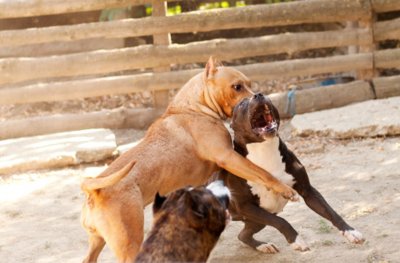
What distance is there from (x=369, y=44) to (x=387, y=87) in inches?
28.2

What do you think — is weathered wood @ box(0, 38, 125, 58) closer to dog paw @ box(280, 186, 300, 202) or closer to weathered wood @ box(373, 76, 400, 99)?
weathered wood @ box(373, 76, 400, 99)

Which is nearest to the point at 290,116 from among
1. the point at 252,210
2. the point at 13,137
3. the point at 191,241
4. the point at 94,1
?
the point at 94,1

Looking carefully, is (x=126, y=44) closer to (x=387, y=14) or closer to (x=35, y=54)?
(x=35, y=54)

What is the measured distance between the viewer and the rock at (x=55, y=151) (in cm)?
888

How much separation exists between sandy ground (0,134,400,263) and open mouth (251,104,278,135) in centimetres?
99

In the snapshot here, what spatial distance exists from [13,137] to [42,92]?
2.33ft

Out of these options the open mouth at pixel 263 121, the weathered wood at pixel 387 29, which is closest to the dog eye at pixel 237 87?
the open mouth at pixel 263 121

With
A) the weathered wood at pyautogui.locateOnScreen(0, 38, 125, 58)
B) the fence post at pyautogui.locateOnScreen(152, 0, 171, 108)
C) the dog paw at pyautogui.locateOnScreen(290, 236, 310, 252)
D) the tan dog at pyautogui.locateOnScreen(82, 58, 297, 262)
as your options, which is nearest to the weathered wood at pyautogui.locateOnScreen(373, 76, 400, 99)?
the fence post at pyautogui.locateOnScreen(152, 0, 171, 108)

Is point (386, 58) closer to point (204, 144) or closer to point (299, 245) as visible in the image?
point (204, 144)

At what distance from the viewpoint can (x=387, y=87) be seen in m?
10.7

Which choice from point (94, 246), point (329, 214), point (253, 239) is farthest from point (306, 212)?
point (94, 246)

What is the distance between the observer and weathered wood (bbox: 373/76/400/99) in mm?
10672

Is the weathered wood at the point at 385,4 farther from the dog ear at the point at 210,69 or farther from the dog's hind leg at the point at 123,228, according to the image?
the dog's hind leg at the point at 123,228

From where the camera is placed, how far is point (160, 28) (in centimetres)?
1041
